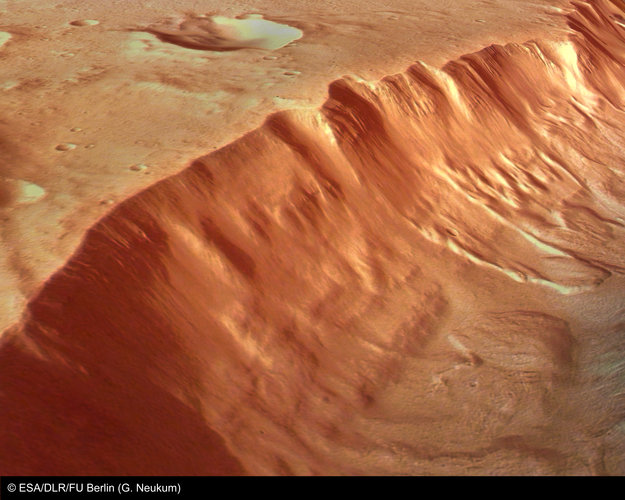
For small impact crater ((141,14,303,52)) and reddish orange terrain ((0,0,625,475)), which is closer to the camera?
reddish orange terrain ((0,0,625,475))

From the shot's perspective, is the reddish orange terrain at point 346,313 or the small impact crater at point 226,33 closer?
the reddish orange terrain at point 346,313

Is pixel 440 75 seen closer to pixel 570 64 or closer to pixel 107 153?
pixel 570 64

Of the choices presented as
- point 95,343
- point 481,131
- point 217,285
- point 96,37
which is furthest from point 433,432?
point 96,37

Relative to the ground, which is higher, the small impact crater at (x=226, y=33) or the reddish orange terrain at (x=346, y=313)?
the small impact crater at (x=226, y=33)

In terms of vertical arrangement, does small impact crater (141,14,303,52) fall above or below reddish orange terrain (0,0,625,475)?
above

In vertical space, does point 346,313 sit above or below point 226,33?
below
